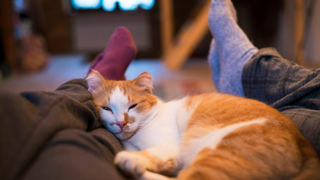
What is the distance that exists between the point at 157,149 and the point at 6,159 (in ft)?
1.45

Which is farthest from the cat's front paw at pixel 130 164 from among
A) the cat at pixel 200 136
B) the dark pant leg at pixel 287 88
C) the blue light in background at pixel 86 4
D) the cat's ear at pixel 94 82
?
the blue light in background at pixel 86 4

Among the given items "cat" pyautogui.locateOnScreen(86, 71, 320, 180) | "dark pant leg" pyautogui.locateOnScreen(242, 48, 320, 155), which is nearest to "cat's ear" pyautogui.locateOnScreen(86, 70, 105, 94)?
"cat" pyautogui.locateOnScreen(86, 71, 320, 180)

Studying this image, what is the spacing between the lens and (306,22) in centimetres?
309

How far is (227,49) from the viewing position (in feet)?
4.75

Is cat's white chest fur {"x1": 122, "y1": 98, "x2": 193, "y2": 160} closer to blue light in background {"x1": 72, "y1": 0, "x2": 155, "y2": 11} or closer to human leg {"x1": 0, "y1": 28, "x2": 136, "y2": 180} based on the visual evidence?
human leg {"x1": 0, "y1": 28, "x2": 136, "y2": 180}

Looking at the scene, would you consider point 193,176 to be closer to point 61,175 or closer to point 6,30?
point 61,175

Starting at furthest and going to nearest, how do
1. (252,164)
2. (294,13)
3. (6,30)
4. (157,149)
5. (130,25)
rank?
(130,25)
(6,30)
(294,13)
(157,149)
(252,164)

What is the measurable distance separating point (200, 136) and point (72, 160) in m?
0.43

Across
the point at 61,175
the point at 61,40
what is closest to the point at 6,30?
the point at 61,40

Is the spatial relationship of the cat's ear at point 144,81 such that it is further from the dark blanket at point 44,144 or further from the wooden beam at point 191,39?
the wooden beam at point 191,39

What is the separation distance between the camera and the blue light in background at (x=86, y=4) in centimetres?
515

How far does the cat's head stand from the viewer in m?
0.87

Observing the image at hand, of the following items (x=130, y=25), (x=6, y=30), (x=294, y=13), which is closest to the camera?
(x=294, y=13)

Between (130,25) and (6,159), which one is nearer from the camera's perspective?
(6,159)
